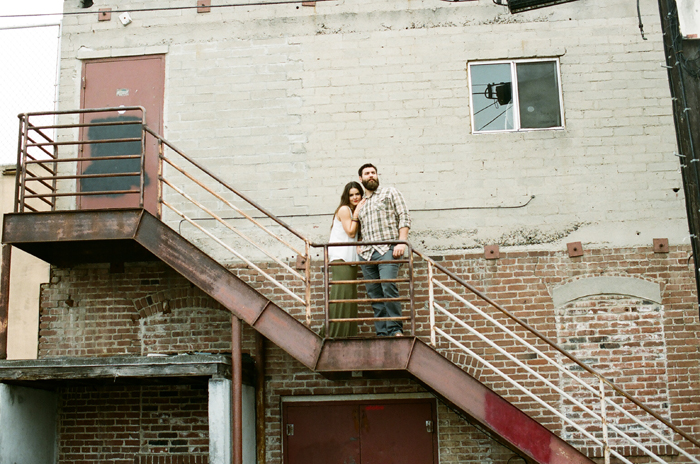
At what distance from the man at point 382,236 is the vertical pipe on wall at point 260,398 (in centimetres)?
160

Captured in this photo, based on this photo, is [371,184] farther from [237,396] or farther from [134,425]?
[134,425]

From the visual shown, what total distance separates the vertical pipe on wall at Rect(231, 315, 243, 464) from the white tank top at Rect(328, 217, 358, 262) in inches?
47.4

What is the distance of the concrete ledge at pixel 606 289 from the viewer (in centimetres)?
775

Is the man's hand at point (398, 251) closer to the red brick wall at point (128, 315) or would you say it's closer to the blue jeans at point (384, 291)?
the blue jeans at point (384, 291)

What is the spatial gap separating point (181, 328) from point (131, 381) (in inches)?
32.6

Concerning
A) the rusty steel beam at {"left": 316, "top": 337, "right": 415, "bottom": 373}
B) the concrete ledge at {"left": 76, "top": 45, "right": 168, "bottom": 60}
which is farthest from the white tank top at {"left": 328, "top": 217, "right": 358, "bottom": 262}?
the concrete ledge at {"left": 76, "top": 45, "right": 168, "bottom": 60}

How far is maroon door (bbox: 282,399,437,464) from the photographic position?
25.0ft

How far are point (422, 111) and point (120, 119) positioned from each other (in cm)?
373

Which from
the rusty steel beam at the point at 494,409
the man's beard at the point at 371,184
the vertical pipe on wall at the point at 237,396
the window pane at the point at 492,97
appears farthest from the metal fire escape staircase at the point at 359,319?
the window pane at the point at 492,97

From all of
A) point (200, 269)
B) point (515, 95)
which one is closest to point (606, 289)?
point (515, 95)

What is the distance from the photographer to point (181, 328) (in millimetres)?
7961

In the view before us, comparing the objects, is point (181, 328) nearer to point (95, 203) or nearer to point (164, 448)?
point (164, 448)

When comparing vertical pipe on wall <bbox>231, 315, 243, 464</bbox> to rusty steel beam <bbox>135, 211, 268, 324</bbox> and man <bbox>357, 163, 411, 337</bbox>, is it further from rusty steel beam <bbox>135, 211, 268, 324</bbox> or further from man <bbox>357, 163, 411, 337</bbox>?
man <bbox>357, 163, 411, 337</bbox>

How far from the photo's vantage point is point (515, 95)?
27.5 feet
